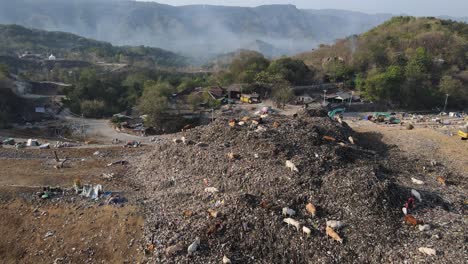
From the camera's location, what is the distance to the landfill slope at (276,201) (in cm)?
1227

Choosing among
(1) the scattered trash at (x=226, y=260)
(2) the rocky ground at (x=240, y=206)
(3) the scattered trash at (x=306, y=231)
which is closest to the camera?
(1) the scattered trash at (x=226, y=260)

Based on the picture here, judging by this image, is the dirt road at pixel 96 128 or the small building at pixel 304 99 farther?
the small building at pixel 304 99

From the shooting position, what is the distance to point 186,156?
19.4 meters

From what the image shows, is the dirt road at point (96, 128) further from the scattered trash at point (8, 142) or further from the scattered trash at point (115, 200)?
the scattered trash at point (115, 200)

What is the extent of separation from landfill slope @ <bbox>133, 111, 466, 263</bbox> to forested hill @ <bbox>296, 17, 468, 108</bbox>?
80.6 feet

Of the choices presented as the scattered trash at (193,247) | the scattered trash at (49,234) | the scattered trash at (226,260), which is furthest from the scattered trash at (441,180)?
the scattered trash at (49,234)

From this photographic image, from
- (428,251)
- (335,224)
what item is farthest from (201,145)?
(428,251)

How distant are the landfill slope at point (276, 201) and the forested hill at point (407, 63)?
24.6 meters

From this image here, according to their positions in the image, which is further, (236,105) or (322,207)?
(236,105)

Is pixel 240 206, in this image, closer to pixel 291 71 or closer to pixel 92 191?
pixel 92 191

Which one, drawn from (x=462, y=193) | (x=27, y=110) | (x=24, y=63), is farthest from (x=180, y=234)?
(x=24, y=63)

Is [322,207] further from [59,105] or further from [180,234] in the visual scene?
[59,105]

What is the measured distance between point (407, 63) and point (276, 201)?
42790 mm

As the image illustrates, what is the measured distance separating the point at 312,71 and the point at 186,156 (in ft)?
122
